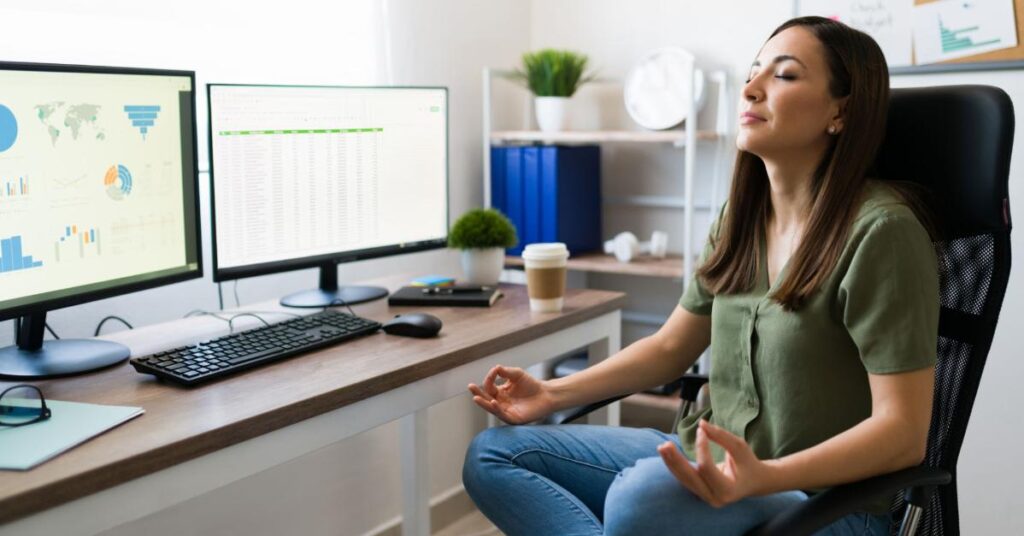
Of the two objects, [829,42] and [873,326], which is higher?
[829,42]

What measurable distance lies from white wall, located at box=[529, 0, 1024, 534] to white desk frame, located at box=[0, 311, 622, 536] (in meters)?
0.83

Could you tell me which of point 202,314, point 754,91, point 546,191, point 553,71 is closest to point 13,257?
point 202,314

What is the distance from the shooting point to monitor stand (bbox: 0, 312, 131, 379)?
1.49 metres

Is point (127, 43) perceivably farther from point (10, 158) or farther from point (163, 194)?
point (10, 158)

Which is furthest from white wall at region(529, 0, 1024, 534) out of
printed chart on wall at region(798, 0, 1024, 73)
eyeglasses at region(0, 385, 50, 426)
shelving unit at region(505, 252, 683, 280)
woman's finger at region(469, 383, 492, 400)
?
eyeglasses at region(0, 385, 50, 426)

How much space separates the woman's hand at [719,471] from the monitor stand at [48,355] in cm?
90

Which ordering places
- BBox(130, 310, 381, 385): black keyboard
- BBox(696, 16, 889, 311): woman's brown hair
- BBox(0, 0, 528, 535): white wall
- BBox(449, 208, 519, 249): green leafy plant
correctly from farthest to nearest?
BBox(449, 208, 519, 249): green leafy plant → BBox(0, 0, 528, 535): white wall → BBox(130, 310, 381, 385): black keyboard → BBox(696, 16, 889, 311): woman's brown hair

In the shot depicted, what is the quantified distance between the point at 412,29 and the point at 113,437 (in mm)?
1547

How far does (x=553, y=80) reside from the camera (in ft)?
8.87

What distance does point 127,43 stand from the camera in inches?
75.4

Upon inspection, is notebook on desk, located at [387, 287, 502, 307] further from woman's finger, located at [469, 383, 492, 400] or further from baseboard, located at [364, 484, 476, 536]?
baseboard, located at [364, 484, 476, 536]

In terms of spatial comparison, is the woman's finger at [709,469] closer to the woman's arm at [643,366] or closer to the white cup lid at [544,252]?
the woman's arm at [643,366]

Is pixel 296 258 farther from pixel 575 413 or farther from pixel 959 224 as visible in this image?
pixel 959 224

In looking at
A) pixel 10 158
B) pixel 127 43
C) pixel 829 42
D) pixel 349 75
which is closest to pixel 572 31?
pixel 349 75
